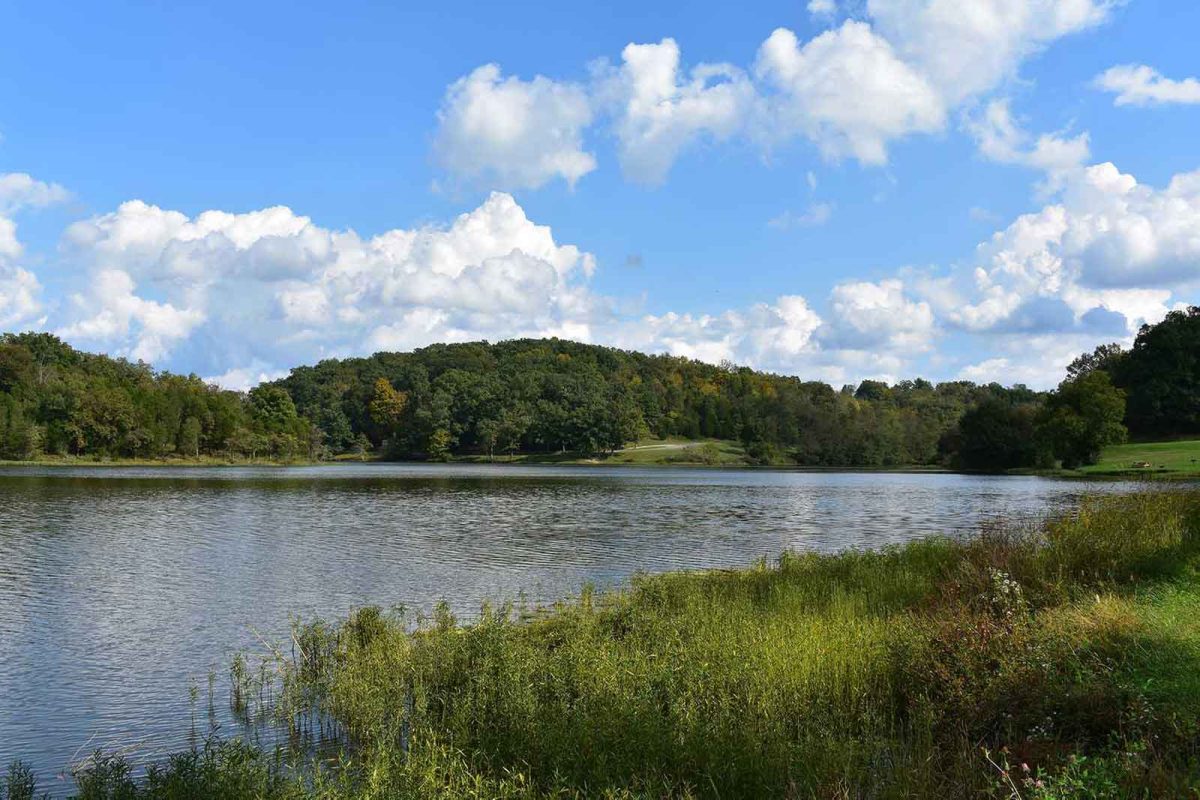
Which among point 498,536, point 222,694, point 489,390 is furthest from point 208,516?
point 489,390

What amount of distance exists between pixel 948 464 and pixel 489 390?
334ft

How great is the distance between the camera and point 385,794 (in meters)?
7.27

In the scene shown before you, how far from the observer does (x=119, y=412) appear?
130 m

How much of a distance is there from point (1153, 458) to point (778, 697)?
307 ft

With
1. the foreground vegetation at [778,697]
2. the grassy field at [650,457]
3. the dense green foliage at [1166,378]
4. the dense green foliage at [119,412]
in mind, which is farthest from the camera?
A: the grassy field at [650,457]

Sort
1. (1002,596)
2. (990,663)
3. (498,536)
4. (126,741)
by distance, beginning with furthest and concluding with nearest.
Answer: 1. (498,536)
2. (1002,596)
3. (126,741)
4. (990,663)

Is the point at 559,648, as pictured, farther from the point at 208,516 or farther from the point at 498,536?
the point at 208,516

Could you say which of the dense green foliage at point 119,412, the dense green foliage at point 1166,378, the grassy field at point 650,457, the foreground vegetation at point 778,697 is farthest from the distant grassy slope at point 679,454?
the foreground vegetation at point 778,697

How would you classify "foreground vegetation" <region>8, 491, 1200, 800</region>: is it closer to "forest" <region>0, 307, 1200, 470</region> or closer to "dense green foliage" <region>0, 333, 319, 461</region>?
"forest" <region>0, 307, 1200, 470</region>

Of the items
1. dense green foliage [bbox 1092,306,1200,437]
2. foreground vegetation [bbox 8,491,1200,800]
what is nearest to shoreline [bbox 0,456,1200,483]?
dense green foliage [bbox 1092,306,1200,437]

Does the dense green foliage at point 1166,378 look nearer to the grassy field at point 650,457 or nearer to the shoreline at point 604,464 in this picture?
the shoreline at point 604,464

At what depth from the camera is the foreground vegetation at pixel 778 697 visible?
7523mm

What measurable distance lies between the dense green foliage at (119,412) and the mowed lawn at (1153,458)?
436 ft

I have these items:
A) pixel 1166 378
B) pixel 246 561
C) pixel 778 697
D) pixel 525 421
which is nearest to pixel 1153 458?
pixel 1166 378
